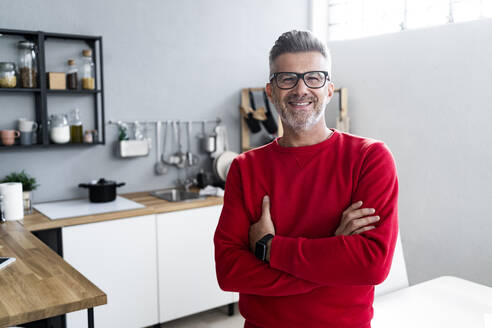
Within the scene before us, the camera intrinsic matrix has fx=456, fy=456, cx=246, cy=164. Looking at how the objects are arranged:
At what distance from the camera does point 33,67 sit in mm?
2811

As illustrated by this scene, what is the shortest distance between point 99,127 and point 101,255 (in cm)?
97

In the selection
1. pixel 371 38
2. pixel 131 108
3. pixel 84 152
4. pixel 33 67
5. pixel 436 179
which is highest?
pixel 371 38

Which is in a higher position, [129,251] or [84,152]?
[84,152]

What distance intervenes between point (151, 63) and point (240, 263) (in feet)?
7.72

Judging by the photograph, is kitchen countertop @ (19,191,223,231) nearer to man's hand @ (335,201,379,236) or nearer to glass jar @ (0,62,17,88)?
glass jar @ (0,62,17,88)

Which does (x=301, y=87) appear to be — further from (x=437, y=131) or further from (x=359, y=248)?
(x=437, y=131)

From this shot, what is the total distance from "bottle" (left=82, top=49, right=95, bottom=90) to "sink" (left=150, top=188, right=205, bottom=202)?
2.84 ft

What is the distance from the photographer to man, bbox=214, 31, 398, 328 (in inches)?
48.8

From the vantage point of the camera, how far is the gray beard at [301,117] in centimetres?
133

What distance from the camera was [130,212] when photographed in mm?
2691

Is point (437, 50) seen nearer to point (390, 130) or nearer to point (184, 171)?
point (390, 130)

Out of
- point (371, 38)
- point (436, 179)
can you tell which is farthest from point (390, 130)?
point (371, 38)

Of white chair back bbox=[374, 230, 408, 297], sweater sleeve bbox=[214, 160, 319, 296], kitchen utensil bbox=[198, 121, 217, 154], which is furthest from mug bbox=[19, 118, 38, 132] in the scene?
white chair back bbox=[374, 230, 408, 297]

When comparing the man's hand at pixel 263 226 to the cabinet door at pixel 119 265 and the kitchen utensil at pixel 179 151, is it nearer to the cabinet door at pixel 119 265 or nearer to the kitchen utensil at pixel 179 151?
the cabinet door at pixel 119 265
